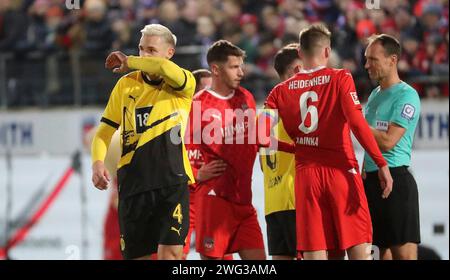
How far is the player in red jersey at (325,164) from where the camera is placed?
672 cm

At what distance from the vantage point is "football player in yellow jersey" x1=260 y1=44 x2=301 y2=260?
24.8ft

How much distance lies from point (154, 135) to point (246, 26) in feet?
18.9

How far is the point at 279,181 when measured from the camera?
25.0 feet

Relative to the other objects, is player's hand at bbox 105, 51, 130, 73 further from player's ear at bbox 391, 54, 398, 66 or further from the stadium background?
the stadium background

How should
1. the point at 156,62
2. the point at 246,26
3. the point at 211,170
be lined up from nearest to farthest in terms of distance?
the point at 156,62, the point at 211,170, the point at 246,26

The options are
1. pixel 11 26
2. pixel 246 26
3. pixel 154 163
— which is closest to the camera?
pixel 154 163

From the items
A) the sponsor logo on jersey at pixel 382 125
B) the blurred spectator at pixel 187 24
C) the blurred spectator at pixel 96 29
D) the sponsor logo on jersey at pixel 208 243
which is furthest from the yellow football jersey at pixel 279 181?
the blurred spectator at pixel 96 29

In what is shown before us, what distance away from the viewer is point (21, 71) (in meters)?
12.4

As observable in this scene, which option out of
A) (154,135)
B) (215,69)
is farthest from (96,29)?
(154,135)

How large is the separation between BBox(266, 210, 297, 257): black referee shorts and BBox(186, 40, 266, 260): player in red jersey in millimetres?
164

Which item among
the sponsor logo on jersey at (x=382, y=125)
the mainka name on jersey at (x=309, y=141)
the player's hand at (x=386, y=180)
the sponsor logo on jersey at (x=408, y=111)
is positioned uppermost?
the sponsor logo on jersey at (x=408, y=111)

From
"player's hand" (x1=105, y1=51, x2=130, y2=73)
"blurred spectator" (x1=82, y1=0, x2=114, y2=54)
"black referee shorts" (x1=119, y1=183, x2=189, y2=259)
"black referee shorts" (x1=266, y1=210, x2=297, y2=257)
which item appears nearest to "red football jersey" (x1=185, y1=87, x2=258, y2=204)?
"black referee shorts" (x1=266, y1=210, x2=297, y2=257)

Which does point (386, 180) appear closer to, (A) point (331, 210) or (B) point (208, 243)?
(A) point (331, 210)

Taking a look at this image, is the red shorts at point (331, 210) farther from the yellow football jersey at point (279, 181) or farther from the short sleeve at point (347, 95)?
the yellow football jersey at point (279, 181)
